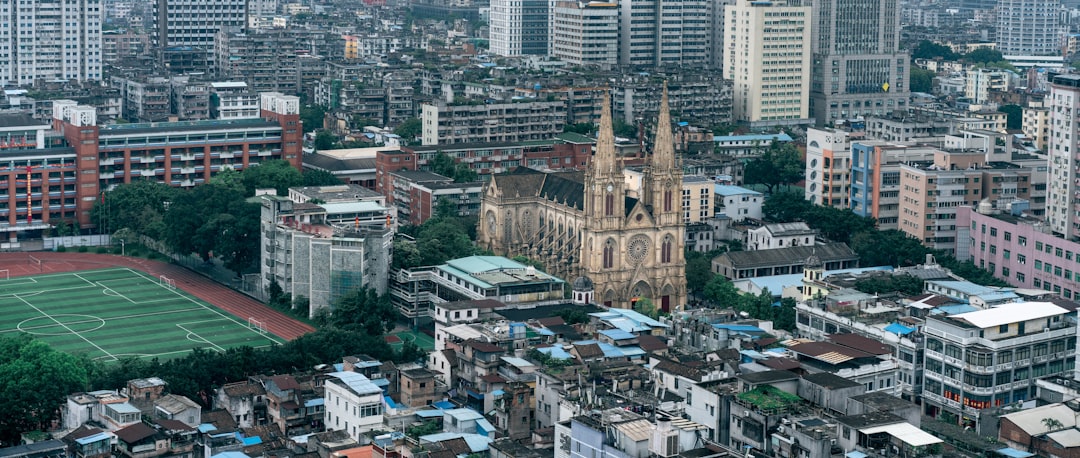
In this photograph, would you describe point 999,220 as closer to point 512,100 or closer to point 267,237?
point 267,237

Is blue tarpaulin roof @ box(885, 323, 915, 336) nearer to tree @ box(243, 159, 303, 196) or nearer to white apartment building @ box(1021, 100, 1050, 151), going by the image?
tree @ box(243, 159, 303, 196)

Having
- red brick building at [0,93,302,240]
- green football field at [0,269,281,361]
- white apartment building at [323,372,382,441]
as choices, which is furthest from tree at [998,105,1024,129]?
white apartment building at [323,372,382,441]

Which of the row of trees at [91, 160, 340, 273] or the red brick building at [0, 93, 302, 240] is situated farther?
the red brick building at [0, 93, 302, 240]

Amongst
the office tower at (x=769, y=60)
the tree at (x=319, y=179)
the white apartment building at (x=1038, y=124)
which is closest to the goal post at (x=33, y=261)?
the tree at (x=319, y=179)

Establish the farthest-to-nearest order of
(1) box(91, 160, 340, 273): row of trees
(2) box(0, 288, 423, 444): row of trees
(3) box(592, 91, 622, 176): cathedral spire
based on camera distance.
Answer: (1) box(91, 160, 340, 273): row of trees < (3) box(592, 91, 622, 176): cathedral spire < (2) box(0, 288, 423, 444): row of trees

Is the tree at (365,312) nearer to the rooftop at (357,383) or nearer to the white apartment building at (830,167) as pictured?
the rooftop at (357,383)

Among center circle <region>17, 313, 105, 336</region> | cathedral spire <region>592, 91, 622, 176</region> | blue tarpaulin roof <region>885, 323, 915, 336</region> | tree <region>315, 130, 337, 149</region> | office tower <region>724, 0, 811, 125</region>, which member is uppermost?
office tower <region>724, 0, 811, 125</region>

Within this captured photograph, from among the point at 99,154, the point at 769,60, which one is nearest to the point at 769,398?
the point at 99,154
